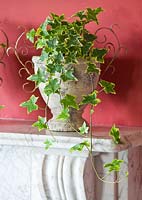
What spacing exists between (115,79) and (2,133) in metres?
0.43

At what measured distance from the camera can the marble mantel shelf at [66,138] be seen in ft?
5.20

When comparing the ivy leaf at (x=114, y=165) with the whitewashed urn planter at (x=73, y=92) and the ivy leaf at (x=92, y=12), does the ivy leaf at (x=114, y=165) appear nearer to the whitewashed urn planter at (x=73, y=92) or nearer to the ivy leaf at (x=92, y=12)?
the whitewashed urn planter at (x=73, y=92)

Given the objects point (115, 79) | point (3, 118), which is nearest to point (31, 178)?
point (3, 118)

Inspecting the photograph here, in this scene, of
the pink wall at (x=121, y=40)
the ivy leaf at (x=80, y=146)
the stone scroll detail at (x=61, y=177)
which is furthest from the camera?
the pink wall at (x=121, y=40)

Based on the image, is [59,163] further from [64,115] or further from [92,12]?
[92,12]

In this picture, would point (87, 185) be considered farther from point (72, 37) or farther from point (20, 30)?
point (20, 30)

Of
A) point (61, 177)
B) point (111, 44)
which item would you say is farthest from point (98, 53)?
point (61, 177)

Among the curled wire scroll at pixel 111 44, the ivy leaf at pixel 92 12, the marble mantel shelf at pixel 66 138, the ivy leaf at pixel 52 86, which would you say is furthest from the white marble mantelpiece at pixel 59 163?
the ivy leaf at pixel 92 12

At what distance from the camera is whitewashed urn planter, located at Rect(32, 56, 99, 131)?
164 centimetres

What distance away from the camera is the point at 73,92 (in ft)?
5.40

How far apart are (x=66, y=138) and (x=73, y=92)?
5.6 inches

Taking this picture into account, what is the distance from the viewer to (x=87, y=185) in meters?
1.71

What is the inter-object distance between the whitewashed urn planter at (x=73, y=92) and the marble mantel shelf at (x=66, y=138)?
1.3 inches

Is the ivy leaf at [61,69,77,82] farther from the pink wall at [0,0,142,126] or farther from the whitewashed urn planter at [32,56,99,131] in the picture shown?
the pink wall at [0,0,142,126]
